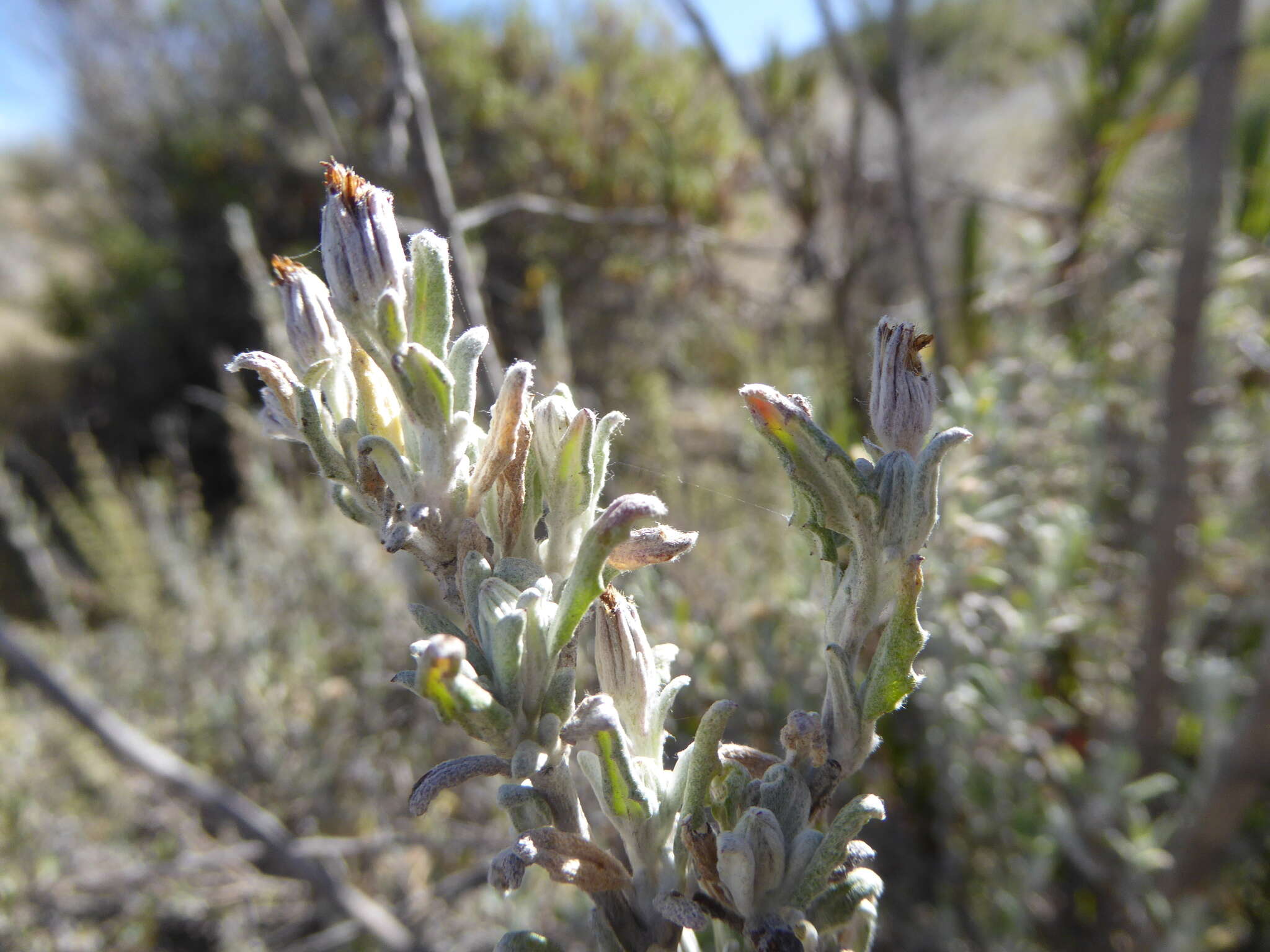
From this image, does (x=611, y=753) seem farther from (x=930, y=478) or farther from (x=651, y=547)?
(x=930, y=478)

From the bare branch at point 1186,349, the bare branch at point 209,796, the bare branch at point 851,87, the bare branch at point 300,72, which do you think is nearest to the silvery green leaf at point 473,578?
the bare branch at point 300,72

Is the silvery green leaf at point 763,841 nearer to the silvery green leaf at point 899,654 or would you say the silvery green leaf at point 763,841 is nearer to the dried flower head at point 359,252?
the silvery green leaf at point 899,654

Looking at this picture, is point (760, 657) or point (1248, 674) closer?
point (760, 657)

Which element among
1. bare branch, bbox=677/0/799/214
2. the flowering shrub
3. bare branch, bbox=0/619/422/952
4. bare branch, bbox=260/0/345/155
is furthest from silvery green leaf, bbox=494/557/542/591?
bare branch, bbox=677/0/799/214

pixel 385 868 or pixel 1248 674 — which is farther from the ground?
pixel 385 868

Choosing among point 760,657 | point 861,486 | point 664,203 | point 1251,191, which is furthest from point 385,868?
point 1251,191

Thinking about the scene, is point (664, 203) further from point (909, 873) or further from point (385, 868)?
point (385, 868)

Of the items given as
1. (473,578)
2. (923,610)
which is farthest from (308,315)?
(923,610)
